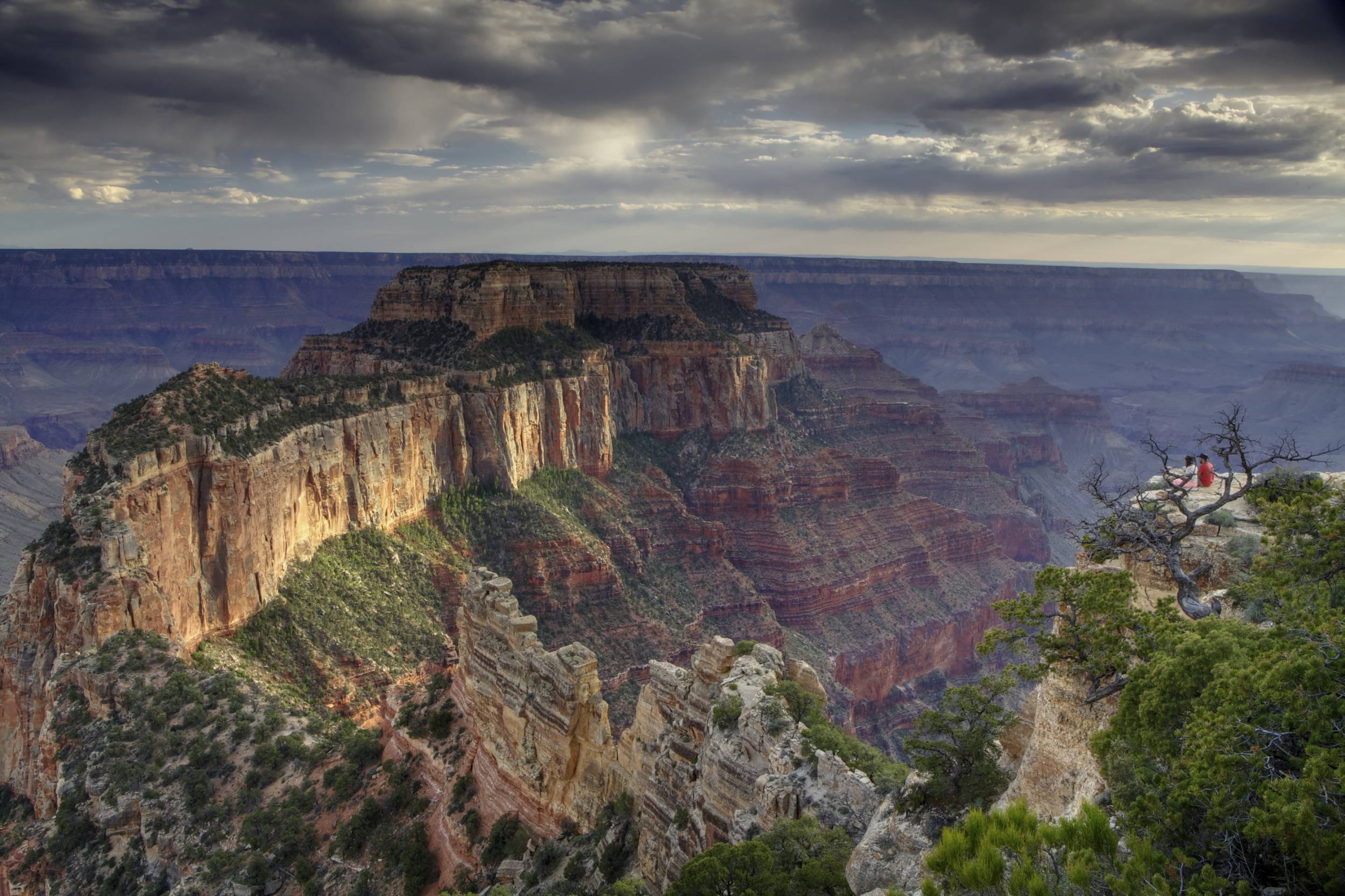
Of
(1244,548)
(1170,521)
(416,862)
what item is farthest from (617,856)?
(1244,548)

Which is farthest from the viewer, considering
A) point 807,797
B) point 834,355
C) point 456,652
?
point 834,355

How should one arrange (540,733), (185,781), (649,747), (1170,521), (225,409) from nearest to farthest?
1. (1170,521)
2. (649,747)
3. (540,733)
4. (185,781)
5. (225,409)

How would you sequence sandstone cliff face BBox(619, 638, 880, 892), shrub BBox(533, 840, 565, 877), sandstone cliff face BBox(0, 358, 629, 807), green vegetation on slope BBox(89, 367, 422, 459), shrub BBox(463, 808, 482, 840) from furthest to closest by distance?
1. green vegetation on slope BBox(89, 367, 422, 459)
2. sandstone cliff face BBox(0, 358, 629, 807)
3. shrub BBox(463, 808, 482, 840)
4. shrub BBox(533, 840, 565, 877)
5. sandstone cliff face BBox(619, 638, 880, 892)

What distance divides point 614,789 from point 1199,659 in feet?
67.8

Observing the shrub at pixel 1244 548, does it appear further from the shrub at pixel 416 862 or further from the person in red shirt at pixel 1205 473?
the shrub at pixel 416 862

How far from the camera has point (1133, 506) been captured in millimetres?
25656

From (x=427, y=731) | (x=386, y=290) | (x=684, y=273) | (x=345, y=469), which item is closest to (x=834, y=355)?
(x=684, y=273)

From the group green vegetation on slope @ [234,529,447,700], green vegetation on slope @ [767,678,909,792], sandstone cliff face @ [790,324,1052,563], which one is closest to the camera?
green vegetation on slope @ [767,678,909,792]

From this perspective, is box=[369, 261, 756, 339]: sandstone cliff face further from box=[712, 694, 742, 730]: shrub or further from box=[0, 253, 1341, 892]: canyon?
box=[712, 694, 742, 730]: shrub

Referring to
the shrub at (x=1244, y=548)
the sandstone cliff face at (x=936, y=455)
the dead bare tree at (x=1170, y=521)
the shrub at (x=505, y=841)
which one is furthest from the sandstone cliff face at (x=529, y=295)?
the shrub at (x=1244, y=548)

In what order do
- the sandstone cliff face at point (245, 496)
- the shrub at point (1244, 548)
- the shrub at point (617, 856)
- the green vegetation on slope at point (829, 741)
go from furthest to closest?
1. the sandstone cliff face at point (245, 496)
2. the shrub at point (617, 856)
3. the green vegetation on slope at point (829, 741)
4. the shrub at point (1244, 548)

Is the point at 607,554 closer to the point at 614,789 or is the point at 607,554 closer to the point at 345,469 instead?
the point at 345,469

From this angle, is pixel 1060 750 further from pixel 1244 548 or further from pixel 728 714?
pixel 728 714

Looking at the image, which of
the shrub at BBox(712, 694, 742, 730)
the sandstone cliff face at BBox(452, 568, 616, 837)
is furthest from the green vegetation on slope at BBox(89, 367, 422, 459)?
the shrub at BBox(712, 694, 742, 730)
